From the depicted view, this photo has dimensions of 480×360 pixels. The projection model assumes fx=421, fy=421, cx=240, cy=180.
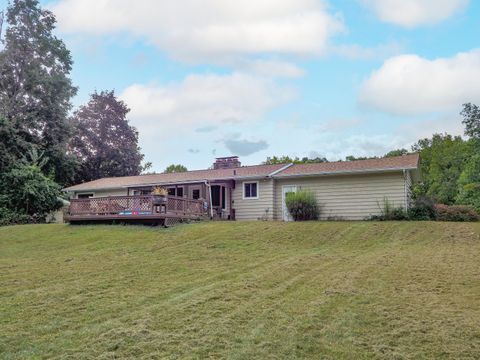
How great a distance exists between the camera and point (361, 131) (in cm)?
2631

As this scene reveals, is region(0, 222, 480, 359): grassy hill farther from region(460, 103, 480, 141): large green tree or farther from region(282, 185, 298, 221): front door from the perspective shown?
region(282, 185, 298, 221): front door

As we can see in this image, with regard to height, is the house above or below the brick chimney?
below

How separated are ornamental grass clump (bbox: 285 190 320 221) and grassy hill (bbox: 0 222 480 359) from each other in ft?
23.4

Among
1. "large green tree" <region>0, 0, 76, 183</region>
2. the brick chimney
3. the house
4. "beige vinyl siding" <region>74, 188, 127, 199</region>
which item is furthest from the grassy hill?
"large green tree" <region>0, 0, 76, 183</region>

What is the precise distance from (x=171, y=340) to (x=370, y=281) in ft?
13.9

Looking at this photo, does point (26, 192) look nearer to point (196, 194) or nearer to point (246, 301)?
point (196, 194)

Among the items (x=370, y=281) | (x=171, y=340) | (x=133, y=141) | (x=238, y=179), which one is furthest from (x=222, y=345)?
(x=133, y=141)

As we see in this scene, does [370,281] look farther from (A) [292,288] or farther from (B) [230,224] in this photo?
(B) [230,224]

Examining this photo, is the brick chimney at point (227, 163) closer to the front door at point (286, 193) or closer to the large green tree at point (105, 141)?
the front door at point (286, 193)

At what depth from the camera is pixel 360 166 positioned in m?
19.7

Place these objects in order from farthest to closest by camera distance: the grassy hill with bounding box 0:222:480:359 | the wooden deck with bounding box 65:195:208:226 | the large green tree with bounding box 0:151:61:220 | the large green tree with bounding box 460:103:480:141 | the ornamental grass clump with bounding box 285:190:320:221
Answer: the large green tree with bounding box 0:151:61:220 < the ornamental grass clump with bounding box 285:190:320:221 < the wooden deck with bounding box 65:195:208:226 < the large green tree with bounding box 460:103:480:141 < the grassy hill with bounding box 0:222:480:359

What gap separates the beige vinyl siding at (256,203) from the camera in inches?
849

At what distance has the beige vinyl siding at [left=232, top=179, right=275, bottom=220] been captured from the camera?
21562mm

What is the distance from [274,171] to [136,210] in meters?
7.41
